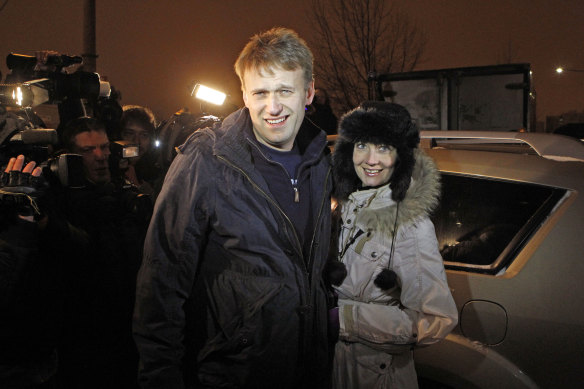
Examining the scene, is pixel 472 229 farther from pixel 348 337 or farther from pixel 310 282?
pixel 310 282

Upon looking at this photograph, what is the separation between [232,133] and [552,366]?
174 cm

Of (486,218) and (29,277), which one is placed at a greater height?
(486,218)

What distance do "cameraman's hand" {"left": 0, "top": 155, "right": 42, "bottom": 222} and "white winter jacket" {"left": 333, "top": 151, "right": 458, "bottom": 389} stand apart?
141 cm

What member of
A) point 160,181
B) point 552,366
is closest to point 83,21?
point 160,181

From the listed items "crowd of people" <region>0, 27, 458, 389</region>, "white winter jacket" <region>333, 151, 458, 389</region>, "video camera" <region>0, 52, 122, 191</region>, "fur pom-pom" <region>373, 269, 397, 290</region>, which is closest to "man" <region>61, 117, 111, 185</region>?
"video camera" <region>0, 52, 122, 191</region>

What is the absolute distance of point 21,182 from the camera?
6.99 feet

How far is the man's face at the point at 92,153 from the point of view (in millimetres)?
3227

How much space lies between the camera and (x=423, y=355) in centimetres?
234

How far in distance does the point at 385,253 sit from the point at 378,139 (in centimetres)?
52

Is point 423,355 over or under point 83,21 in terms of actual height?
under

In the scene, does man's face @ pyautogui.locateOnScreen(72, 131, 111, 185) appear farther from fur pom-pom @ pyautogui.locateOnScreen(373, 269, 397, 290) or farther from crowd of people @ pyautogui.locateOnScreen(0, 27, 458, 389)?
fur pom-pom @ pyautogui.locateOnScreen(373, 269, 397, 290)

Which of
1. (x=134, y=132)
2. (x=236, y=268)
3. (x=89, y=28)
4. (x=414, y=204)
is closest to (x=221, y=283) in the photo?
(x=236, y=268)

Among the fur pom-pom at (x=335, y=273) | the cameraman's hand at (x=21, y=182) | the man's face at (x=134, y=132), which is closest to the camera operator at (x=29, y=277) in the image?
the cameraman's hand at (x=21, y=182)

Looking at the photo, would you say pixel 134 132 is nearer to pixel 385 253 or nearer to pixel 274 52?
pixel 274 52
